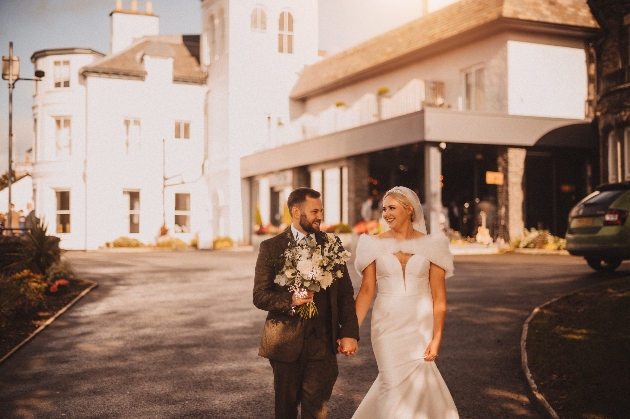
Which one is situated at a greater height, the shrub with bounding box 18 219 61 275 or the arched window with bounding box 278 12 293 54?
the arched window with bounding box 278 12 293 54

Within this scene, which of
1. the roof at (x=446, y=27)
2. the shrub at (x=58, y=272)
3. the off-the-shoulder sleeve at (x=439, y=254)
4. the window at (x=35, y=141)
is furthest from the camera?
the window at (x=35, y=141)

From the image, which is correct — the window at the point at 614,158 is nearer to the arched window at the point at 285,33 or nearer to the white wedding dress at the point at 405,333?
the arched window at the point at 285,33

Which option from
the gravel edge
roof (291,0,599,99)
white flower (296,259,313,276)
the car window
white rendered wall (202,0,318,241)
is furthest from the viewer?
white rendered wall (202,0,318,241)

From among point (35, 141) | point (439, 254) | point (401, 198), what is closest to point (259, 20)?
point (35, 141)

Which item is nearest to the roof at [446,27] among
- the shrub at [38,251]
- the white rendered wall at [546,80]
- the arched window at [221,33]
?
the white rendered wall at [546,80]

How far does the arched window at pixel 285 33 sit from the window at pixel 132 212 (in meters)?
A: 11.2

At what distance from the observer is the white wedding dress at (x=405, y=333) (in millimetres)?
5234

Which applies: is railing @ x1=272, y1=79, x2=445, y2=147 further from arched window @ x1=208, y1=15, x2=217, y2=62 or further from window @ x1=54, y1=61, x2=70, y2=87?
window @ x1=54, y1=61, x2=70, y2=87

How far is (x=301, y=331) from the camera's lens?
5074mm

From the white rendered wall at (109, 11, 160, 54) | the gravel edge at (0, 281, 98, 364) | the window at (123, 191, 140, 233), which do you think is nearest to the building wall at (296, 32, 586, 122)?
the gravel edge at (0, 281, 98, 364)

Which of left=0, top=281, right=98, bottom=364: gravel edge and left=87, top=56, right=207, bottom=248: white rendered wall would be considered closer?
left=0, top=281, right=98, bottom=364: gravel edge

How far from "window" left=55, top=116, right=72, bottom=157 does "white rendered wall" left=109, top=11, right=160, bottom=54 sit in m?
7.99

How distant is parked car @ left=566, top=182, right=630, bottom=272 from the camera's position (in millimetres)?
13961

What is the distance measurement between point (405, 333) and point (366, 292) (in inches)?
15.6
